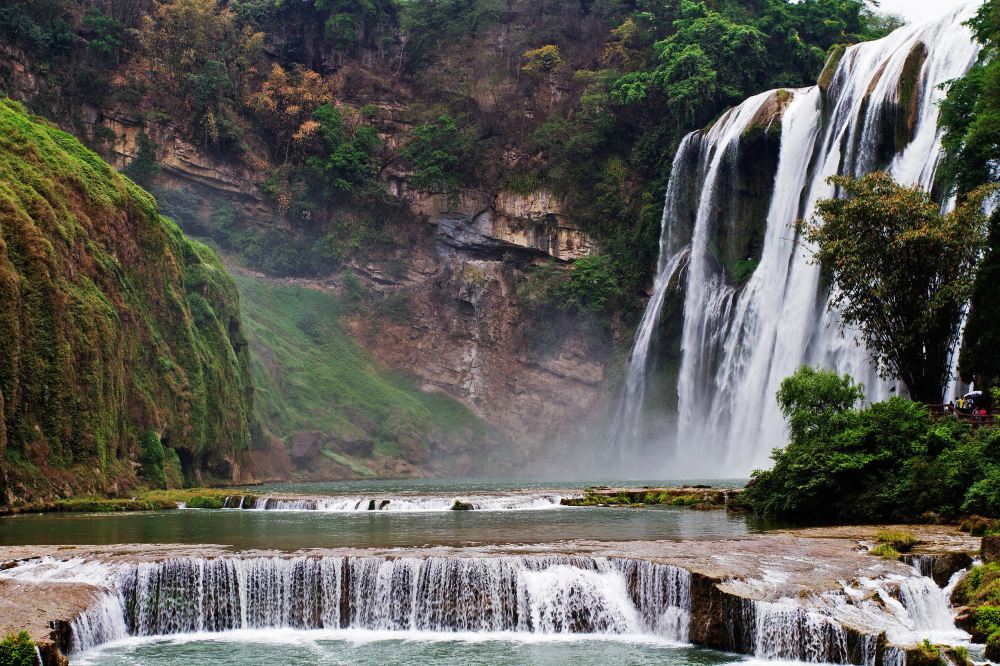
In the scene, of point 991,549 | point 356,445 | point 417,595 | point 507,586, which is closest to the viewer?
point 991,549

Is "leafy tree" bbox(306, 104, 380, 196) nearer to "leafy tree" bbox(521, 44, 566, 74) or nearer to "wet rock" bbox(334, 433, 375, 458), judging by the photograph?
"leafy tree" bbox(521, 44, 566, 74)

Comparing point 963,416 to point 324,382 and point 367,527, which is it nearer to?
point 367,527

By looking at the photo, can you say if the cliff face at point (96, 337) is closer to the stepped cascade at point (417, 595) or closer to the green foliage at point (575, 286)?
the stepped cascade at point (417, 595)

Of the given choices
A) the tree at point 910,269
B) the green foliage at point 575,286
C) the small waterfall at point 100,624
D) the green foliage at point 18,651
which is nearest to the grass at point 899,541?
the tree at point 910,269

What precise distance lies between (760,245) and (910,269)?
26.5 metres

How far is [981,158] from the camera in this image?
2969 cm

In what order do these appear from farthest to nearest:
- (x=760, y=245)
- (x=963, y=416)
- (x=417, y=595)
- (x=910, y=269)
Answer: (x=760, y=245), (x=910, y=269), (x=963, y=416), (x=417, y=595)

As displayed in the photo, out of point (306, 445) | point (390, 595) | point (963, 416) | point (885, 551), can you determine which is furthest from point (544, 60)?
point (390, 595)

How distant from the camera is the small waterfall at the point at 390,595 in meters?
17.7

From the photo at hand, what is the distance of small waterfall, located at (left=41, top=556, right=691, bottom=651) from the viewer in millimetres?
17703

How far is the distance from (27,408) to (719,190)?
39.4 m

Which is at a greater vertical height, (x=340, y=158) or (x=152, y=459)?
(x=340, y=158)

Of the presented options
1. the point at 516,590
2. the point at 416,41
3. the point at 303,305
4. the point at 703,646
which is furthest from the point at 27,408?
the point at 416,41

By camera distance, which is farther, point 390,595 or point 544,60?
point 544,60
